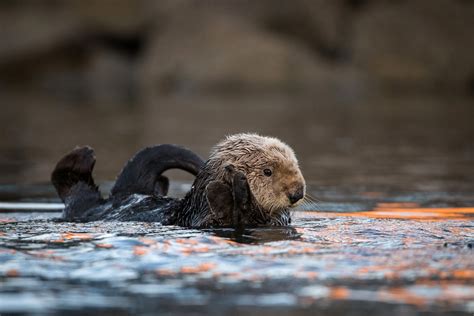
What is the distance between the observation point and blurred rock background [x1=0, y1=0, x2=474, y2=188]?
17609mm

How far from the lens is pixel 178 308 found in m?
3.32

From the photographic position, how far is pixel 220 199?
5273 mm

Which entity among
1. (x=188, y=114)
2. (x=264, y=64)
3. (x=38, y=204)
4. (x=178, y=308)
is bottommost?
(x=178, y=308)

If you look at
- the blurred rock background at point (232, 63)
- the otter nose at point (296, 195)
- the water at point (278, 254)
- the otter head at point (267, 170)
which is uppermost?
the blurred rock background at point (232, 63)

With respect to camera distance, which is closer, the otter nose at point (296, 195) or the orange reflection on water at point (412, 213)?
the otter nose at point (296, 195)

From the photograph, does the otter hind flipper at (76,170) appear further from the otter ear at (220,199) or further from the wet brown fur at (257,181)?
the otter ear at (220,199)

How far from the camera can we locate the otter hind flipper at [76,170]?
636 cm

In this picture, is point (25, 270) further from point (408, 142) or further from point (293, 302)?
point (408, 142)

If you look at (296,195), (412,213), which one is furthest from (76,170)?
(412,213)

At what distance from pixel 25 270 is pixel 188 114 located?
14.3m

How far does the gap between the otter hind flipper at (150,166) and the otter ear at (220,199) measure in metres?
1.04

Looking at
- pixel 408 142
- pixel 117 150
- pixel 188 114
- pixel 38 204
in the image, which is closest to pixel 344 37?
pixel 188 114

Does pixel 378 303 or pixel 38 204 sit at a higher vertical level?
pixel 38 204

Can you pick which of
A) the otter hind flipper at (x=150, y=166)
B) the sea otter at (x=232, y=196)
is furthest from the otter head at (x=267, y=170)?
the otter hind flipper at (x=150, y=166)
